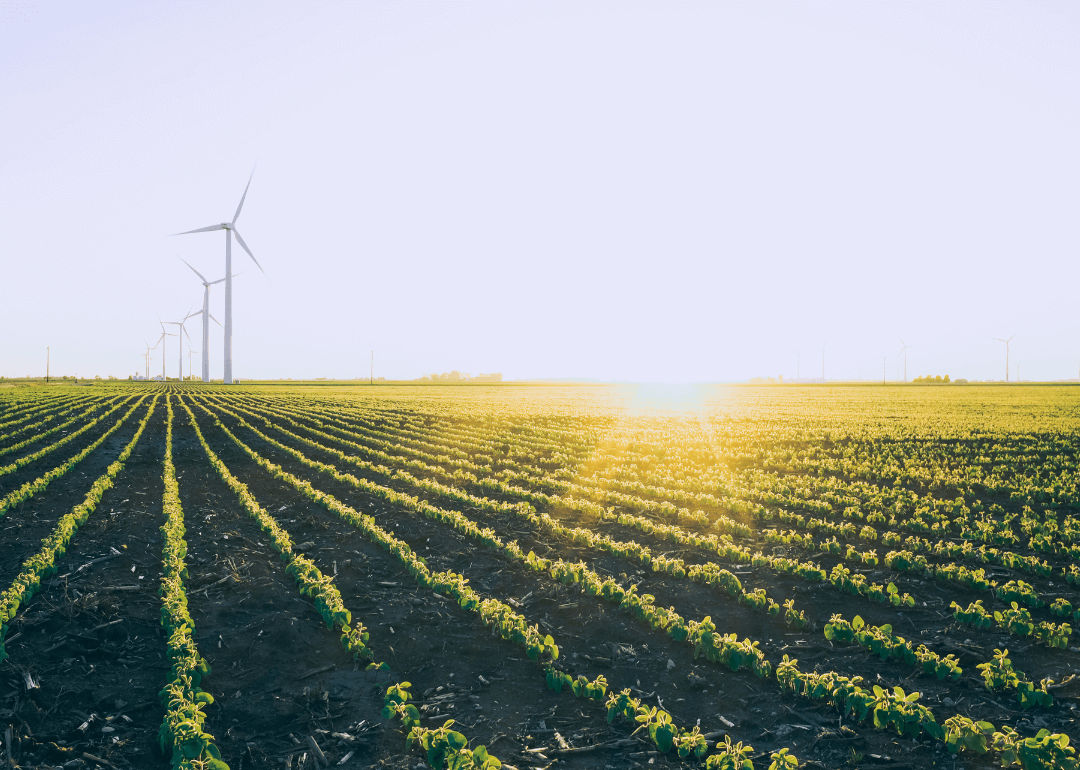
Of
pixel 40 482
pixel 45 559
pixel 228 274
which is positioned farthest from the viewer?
pixel 228 274

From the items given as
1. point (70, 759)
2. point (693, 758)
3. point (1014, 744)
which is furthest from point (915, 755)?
point (70, 759)

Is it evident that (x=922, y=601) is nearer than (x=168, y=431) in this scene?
Yes

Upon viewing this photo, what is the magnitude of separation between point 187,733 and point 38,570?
22.6 ft

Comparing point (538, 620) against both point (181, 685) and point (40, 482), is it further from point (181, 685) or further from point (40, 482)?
point (40, 482)

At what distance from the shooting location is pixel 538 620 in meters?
A: 9.32

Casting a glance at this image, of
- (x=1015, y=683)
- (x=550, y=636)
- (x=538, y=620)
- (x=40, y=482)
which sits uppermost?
(x=40, y=482)

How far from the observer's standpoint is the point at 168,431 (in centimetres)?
3331

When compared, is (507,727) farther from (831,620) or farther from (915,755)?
(831,620)

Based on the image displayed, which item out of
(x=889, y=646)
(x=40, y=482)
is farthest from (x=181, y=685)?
(x=40, y=482)

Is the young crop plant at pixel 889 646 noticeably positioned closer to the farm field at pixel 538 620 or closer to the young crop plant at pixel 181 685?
the farm field at pixel 538 620

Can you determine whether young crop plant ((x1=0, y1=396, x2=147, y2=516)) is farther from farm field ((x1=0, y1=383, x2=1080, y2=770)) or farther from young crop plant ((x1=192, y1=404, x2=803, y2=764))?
young crop plant ((x1=192, y1=404, x2=803, y2=764))

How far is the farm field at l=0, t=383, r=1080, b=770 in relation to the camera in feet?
20.8

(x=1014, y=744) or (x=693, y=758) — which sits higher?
(x=1014, y=744)

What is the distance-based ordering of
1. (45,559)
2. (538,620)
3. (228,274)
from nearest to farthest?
1. (538,620)
2. (45,559)
3. (228,274)
